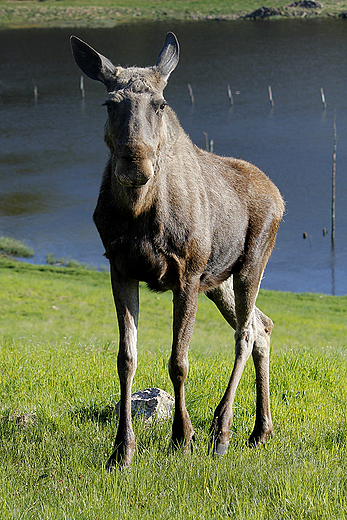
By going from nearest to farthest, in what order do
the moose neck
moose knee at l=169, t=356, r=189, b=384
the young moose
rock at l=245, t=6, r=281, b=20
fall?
the young moose
the moose neck
moose knee at l=169, t=356, r=189, b=384
rock at l=245, t=6, r=281, b=20

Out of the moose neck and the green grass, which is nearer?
the moose neck

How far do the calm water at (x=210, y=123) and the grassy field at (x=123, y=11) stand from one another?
201 inches

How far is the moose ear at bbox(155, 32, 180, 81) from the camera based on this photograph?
15.4ft

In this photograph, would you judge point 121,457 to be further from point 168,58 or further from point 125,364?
point 168,58

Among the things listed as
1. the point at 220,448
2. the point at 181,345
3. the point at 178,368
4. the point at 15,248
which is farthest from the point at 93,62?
the point at 15,248

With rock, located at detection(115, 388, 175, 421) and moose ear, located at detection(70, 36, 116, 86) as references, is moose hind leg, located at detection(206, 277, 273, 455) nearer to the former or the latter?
rock, located at detection(115, 388, 175, 421)

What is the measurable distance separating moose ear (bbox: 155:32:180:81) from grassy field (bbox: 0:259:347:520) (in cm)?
306

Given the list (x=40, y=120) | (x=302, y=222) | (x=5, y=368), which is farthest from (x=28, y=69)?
(x=5, y=368)

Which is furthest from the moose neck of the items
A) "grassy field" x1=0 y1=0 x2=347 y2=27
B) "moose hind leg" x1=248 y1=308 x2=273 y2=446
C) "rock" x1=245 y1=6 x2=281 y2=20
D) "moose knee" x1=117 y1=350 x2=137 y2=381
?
"rock" x1=245 y1=6 x2=281 y2=20

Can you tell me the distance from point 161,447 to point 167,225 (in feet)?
6.23

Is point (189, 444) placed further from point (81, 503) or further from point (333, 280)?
point (333, 280)

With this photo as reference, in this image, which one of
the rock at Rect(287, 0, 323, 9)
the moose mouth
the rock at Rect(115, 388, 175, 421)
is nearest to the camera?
the moose mouth

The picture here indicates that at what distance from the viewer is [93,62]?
180 inches

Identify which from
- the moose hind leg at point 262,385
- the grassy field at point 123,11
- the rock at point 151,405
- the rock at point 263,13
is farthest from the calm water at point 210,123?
the rock at point 151,405
